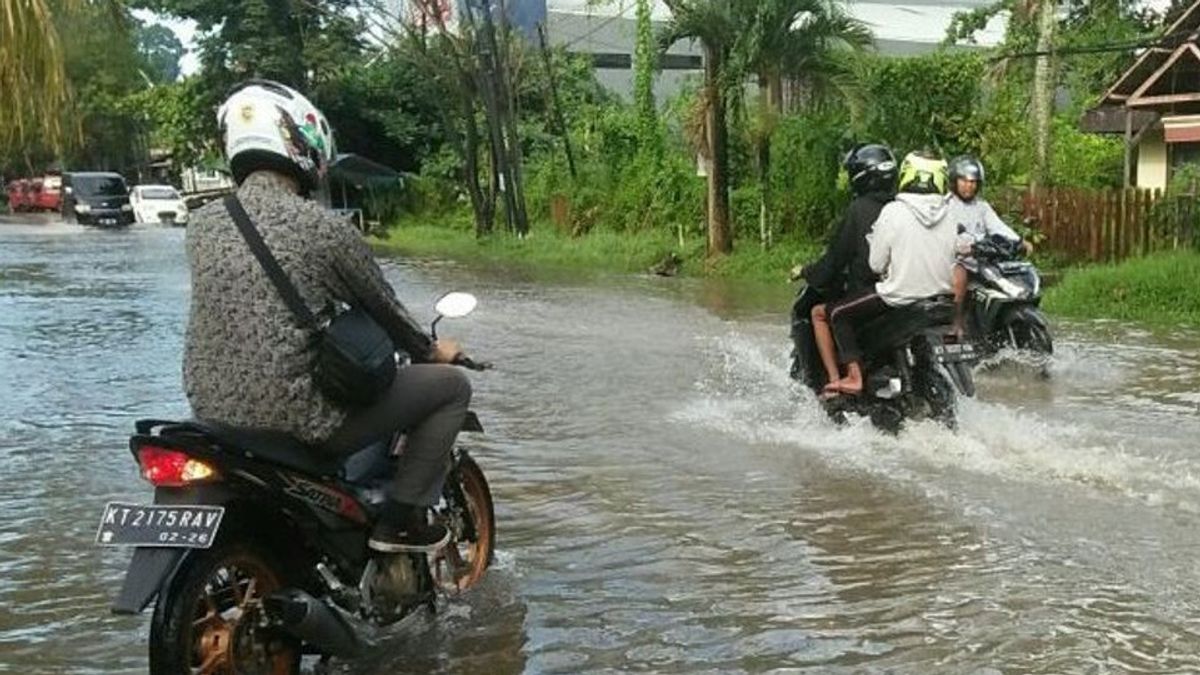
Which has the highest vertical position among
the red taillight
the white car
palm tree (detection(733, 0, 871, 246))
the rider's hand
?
palm tree (detection(733, 0, 871, 246))

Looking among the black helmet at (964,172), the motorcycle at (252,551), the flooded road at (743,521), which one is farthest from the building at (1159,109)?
the motorcycle at (252,551)

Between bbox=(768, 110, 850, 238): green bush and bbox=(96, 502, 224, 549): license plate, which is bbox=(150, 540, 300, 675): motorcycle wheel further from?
bbox=(768, 110, 850, 238): green bush

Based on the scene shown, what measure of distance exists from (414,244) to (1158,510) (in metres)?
30.5

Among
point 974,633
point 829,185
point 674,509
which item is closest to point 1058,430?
point 674,509

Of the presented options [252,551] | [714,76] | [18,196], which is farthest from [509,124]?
[18,196]

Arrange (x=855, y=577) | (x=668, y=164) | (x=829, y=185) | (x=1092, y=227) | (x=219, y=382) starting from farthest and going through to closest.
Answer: (x=668, y=164) → (x=829, y=185) → (x=1092, y=227) → (x=855, y=577) → (x=219, y=382)

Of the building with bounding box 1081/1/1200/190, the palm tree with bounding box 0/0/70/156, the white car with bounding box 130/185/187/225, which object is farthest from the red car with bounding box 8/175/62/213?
the palm tree with bounding box 0/0/70/156

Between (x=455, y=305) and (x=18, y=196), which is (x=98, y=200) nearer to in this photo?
(x=18, y=196)

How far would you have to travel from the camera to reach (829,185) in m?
24.7

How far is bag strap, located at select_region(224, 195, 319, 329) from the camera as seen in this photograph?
441 centimetres

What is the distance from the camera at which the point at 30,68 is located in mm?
8281

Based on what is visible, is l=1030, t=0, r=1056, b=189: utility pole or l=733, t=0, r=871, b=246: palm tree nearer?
l=733, t=0, r=871, b=246: palm tree

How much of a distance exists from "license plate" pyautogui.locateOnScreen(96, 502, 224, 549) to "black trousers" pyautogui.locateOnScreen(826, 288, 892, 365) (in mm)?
5214

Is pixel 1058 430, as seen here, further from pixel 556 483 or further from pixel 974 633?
pixel 974 633
